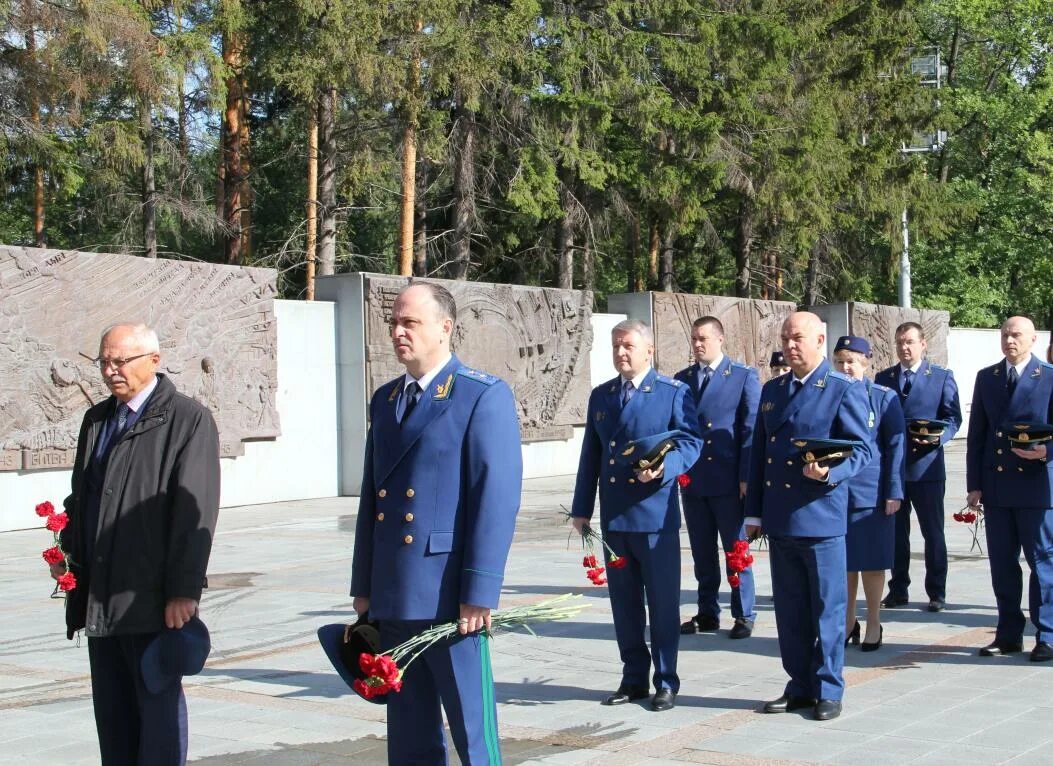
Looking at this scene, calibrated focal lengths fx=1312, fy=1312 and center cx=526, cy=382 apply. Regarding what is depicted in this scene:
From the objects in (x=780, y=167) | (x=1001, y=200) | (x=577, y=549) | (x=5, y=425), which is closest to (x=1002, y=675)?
→ (x=577, y=549)

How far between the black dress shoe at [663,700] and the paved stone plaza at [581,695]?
0.07 metres

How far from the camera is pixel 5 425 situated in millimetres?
13352

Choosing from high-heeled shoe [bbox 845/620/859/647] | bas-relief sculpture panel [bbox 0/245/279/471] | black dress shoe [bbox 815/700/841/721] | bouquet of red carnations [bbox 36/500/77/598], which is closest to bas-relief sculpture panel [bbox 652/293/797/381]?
bas-relief sculpture panel [bbox 0/245/279/471]

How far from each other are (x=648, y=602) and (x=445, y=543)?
227cm

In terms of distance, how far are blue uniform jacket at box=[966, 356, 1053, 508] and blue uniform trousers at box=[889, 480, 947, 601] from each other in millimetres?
1142

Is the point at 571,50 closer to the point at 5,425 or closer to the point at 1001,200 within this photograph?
the point at 5,425

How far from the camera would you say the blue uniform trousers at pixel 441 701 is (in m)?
3.99

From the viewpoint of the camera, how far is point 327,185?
73.1 feet

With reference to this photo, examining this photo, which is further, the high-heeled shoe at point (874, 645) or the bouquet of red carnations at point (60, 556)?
the high-heeled shoe at point (874, 645)

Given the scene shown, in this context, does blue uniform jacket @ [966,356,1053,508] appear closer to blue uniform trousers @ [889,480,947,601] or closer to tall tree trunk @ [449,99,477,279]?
blue uniform trousers @ [889,480,947,601]

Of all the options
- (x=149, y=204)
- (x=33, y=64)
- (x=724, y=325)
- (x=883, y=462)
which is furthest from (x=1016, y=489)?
(x=149, y=204)

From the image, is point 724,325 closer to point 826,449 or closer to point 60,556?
point 826,449

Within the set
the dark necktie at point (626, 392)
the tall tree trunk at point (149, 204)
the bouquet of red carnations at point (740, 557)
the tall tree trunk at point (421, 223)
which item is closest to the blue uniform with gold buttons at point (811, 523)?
the bouquet of red carnations at point (740, 557)

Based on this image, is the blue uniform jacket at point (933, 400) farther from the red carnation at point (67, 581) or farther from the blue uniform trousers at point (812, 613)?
the red carnation at point (67, 581)
